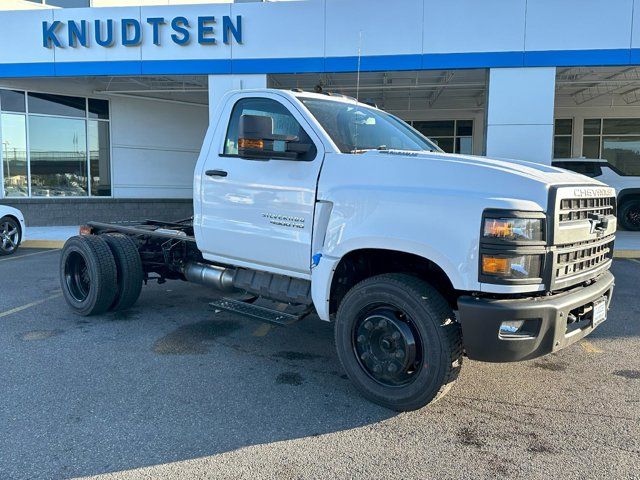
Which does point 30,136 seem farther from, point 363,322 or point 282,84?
point 363,322

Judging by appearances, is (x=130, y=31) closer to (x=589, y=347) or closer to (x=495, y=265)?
(x=589, y=347)

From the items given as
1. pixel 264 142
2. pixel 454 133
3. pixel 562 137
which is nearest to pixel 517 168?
pixel 264 142

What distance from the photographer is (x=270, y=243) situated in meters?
4.41

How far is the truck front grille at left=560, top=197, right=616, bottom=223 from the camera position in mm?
3357

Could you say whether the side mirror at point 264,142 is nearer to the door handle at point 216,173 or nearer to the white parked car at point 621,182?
the door handle at point 216,173

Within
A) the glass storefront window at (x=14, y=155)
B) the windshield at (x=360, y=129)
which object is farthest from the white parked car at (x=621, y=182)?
the glass storefront window at (x=14, y=155)

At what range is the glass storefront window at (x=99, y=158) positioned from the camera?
55.2 feet

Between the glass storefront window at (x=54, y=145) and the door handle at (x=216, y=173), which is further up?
the glass storefront window at (x=54, y=145)

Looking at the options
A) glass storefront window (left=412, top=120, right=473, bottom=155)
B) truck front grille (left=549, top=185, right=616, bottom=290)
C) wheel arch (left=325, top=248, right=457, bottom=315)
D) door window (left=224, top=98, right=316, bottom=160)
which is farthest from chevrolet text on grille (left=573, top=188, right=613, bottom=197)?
glass storefront window (left=412, top=120, right=473, bottom=155)

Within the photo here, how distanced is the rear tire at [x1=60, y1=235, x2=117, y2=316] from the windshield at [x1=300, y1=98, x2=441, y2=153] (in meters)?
2.89

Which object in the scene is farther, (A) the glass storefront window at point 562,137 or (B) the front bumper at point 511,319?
(A) the glass storefront window at point 562,137

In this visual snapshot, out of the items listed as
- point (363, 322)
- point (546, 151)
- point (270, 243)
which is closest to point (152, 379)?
point (270, 243)

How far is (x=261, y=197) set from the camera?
443 cm

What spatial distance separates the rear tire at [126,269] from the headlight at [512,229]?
4.10 m
